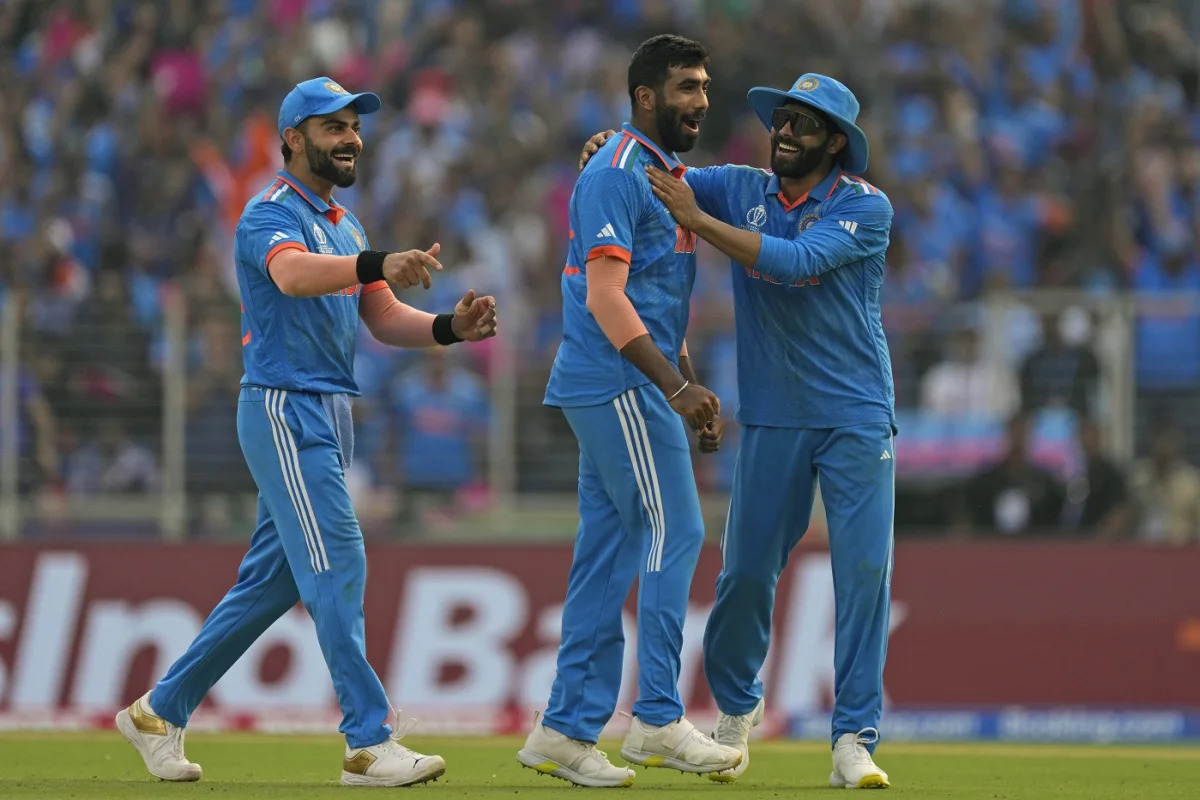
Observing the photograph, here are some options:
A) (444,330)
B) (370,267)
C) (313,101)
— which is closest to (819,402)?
(444,330)

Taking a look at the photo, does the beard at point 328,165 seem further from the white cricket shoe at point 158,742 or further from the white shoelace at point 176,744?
the white shoelace at point 176,744

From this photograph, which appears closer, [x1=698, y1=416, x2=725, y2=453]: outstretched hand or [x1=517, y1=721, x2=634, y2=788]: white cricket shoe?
[x1=698, y1=416, x2=725, y2=453]: outstretched hand

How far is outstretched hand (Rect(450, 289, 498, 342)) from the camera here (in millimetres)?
7863

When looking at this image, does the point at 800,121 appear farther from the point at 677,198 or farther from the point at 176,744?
the point at 176,744

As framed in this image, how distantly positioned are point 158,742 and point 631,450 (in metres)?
2.26

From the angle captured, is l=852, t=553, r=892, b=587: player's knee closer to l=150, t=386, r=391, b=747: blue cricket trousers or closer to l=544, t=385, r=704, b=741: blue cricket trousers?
l=544, t=385, r=704, b=741: blue cricket trousers

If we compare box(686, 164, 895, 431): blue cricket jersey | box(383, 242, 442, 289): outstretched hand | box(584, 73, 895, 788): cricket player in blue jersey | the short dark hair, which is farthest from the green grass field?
the short dark hair

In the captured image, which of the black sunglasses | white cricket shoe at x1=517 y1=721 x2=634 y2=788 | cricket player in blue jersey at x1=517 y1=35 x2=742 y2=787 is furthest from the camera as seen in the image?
the black sunglasses

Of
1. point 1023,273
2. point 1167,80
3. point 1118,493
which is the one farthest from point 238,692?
point 1167,80

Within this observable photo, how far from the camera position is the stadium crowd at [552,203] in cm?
1378

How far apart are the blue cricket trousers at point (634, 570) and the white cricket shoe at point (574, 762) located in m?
0.04

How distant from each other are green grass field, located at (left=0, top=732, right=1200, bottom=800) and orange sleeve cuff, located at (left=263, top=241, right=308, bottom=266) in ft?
6.55

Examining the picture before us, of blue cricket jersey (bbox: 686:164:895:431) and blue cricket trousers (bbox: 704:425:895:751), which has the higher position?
blue cricket jersey (bbox: 686:164:895:431)

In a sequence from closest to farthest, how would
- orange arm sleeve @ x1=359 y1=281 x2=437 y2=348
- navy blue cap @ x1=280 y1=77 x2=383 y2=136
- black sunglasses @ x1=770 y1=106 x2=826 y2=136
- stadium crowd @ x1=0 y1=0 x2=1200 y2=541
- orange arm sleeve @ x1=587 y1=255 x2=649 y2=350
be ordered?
orange arm sleeve @ x1=587 y1=255 x2=649 y2=350, navy blue cap @ x1=280 y1=77 x2=383 y2=136, black sunglasses @ x1=770 y1=106 x2=826 y2=136, orange arm sleeve @ x1=359 y1=281 x2=437 y2=348, stadium crowd @ x1=0 y1=0 x2=1200 y2=541
